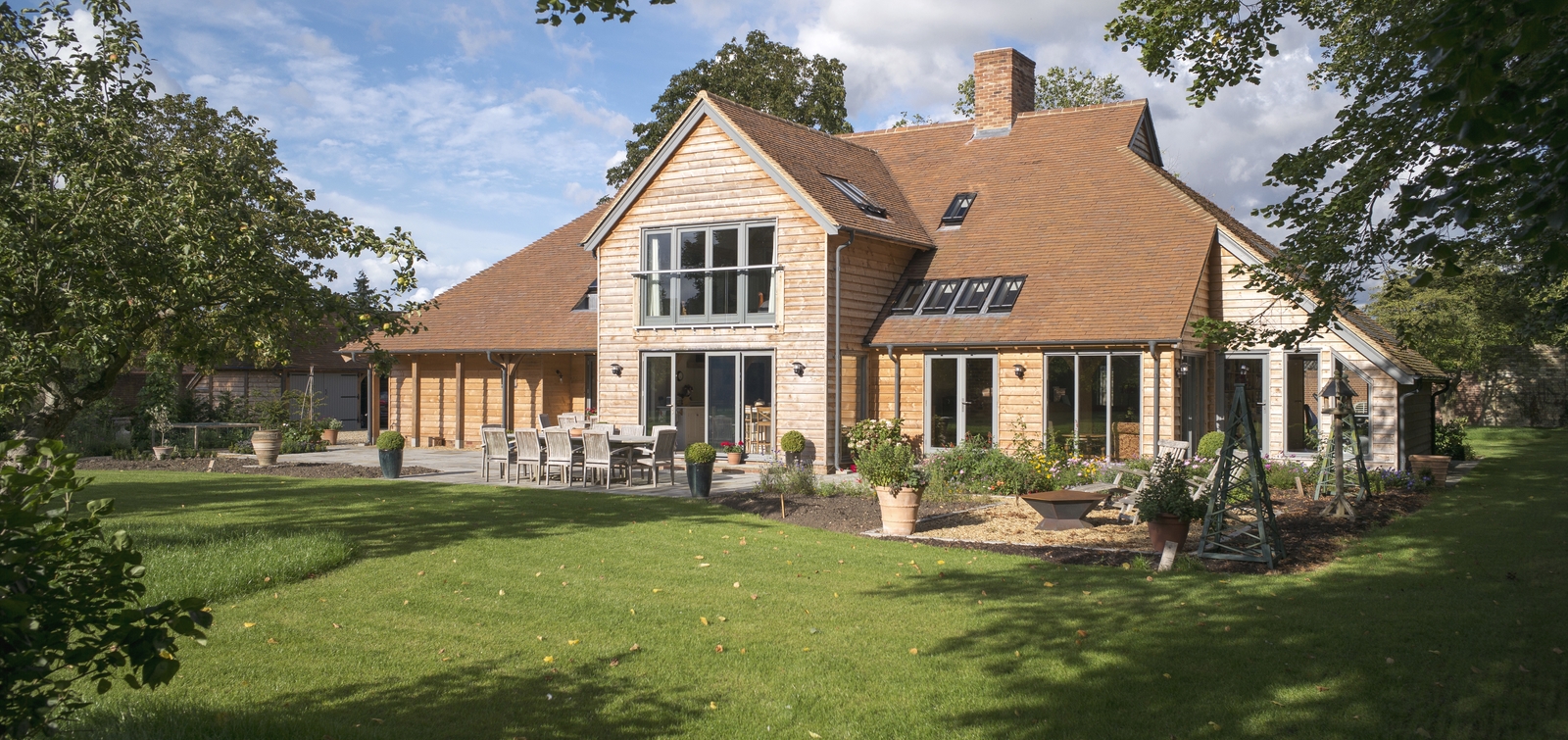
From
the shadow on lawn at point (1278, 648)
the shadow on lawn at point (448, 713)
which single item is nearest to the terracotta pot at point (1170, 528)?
the shadow on lawn at point (1278, 648)

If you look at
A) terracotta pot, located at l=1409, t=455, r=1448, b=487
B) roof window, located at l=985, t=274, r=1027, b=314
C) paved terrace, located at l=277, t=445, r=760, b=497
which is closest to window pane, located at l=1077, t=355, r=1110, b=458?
roof window, located at l=985, t=274, r=1027, b=314

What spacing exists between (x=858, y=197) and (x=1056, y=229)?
4.19m

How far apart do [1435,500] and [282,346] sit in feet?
51.1

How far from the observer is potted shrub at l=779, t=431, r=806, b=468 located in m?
19.9

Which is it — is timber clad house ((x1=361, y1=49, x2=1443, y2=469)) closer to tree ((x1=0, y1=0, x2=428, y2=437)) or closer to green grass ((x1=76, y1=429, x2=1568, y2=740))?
green grass ((x1=76, y1=429, x2=1568, y2=740))

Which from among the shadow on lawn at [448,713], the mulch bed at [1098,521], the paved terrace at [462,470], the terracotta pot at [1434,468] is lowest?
the shadow on lawn at [448,713]

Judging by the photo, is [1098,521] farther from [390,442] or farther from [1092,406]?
[390,442]

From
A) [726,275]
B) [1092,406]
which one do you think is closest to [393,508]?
[726,275]

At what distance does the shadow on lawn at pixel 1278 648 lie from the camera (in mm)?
5633

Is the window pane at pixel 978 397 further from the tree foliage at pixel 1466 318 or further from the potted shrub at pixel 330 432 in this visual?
the potted shrub at pixel 330 432

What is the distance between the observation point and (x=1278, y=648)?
23.0 feet

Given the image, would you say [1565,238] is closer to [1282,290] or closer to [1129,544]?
[1282,290]

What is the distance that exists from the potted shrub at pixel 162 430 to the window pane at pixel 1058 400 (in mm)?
18448

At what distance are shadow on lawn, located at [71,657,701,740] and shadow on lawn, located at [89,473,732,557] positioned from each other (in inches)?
186
